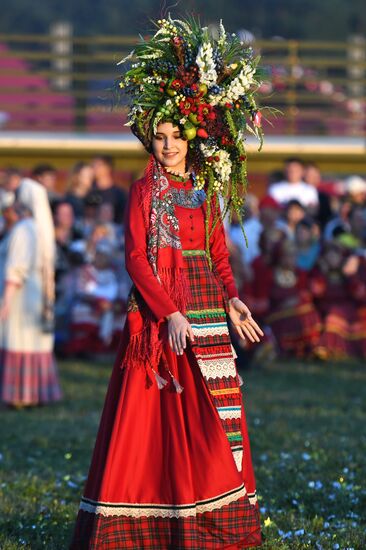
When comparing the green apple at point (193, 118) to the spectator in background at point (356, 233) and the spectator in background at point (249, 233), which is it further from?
the spectator in background at point (356, 233)

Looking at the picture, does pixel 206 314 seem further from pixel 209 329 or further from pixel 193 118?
pixel 193 118

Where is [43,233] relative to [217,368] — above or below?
above

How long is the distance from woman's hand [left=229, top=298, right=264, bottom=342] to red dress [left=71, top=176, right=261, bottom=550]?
A: 0.65 feet

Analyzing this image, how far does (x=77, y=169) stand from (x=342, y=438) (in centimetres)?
729

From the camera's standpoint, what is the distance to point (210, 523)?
5.36 metres

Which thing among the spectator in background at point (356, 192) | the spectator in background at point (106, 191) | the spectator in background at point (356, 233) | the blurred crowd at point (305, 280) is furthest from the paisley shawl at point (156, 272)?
the spectator in background at point (356, 192)

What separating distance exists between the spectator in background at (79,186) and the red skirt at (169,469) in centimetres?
937

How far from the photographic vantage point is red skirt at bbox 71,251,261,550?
17.4 ft

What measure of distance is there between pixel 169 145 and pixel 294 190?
987cm

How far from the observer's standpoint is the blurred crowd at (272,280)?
44.7ft

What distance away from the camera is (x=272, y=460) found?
793 centimetres

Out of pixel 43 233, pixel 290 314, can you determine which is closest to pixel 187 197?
pixel 43 233

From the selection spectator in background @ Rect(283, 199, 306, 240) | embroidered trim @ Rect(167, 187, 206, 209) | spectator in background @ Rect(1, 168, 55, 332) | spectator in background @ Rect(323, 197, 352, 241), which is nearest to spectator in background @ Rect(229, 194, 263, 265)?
spectator in background @ Rect(283, 199, 306, 240)

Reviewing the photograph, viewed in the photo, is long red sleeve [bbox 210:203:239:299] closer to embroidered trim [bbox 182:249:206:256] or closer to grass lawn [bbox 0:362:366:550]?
embroidered trim [bbox 182:249:206:256]
